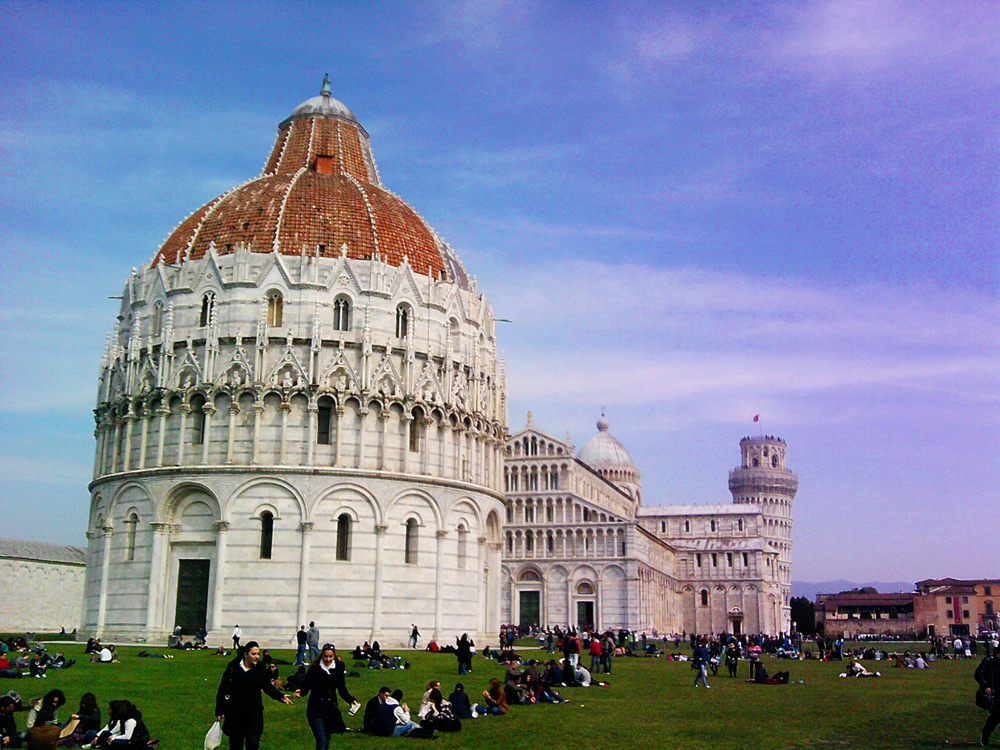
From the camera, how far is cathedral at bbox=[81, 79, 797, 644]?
48344 mm

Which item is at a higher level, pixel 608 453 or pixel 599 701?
pixel 608 453

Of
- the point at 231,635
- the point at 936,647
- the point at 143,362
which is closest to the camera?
the point at 231,635

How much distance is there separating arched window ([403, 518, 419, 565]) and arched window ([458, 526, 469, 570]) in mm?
3215

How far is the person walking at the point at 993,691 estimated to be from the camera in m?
18.4

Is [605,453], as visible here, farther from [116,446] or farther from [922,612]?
[116,446]

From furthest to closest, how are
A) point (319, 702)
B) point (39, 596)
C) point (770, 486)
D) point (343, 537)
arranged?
point (770, 486) < point (39, 596) < point (343, 537) < point (319, 702)

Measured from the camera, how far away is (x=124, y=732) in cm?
1742

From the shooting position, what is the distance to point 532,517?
106 m

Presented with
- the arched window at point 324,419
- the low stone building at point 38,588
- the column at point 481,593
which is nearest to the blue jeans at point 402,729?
the arched window at point 324,419

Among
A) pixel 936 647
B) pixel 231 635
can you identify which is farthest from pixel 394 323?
pixel 936 647

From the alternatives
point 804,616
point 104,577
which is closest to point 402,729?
point 104,577

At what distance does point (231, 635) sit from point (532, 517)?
60.7 m

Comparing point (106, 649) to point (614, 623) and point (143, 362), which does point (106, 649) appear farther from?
point (614, 623)

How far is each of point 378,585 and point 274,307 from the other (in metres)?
14.4
